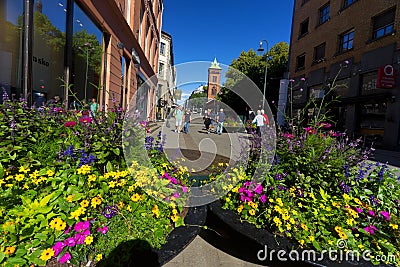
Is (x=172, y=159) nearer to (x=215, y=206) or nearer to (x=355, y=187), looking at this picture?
(x=215, y=206)

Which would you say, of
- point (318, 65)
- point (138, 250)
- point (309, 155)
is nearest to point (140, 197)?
point (138, 250)

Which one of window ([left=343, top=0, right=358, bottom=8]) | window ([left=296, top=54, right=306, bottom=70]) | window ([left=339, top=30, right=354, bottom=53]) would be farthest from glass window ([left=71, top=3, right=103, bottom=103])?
window ([left=296, top=54, right=306, bottom=70])

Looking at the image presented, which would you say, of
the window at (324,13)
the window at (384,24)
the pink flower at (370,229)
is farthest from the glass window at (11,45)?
the window at (324,13)

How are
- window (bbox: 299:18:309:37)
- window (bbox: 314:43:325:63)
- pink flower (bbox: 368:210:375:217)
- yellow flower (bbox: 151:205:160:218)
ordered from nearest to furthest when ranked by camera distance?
yellow flower (bbox: 151:205:160:218) < pink flower (bbox: 368:210:375:217) < window (bbox: 314:43:325:63) < window (bbox: 299:18:309:37)

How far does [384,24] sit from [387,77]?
3.42 metres

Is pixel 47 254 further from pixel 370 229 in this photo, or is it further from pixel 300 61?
pixel 300 61

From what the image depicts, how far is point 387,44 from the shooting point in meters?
11.2

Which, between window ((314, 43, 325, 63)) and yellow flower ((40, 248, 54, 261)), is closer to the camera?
yellow flower ((40, 248, 54, 261))

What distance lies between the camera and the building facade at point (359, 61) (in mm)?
10719

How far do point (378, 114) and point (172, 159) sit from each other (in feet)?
45.7

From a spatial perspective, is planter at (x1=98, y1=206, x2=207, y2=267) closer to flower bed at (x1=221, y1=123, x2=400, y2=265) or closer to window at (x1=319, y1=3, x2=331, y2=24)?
flower bed at (x1=221, y1=123, x2=400, y2=265)

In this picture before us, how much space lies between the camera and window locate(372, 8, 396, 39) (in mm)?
11172

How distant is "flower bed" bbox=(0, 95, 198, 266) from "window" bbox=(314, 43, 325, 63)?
1887 cm

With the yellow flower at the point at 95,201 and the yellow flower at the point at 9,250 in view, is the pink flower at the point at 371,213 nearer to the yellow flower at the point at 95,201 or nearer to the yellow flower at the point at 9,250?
the yellow flower at the point at 95,201
